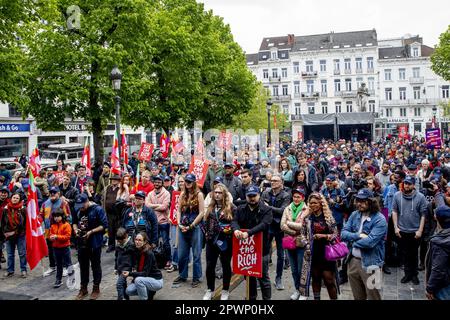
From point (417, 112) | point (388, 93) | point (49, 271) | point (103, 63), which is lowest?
point (49, 271)

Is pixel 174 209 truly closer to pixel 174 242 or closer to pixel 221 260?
pixel 174 242

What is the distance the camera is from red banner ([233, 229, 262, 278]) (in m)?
6.57

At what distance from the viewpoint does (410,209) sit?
25.4ft

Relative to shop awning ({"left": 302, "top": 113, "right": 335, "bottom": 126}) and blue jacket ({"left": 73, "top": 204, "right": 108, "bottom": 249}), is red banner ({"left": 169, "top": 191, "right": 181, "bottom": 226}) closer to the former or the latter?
blue jacket ({"left": 73, "top": 204, "right": 108, "bottom": 249})

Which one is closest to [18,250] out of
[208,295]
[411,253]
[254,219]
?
[208,295]

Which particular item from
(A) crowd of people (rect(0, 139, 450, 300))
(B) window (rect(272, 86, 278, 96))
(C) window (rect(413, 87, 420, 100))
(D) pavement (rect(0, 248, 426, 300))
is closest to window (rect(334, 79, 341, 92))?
(B) window (rect(272, 86, 278, 96))

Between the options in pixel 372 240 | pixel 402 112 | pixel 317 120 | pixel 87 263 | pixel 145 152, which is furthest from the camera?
pixel 402 112

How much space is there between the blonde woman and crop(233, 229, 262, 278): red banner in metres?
0.23

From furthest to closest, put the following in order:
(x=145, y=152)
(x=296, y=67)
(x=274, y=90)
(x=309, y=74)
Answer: (x=274, y=90) → (x=296, y=67) → (x=309, y=74) → (x=145, y=152)

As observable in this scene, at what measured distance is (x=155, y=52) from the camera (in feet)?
78.4

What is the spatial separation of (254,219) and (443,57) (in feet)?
107

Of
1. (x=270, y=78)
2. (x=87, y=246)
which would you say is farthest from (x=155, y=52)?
(x=270, y=78)

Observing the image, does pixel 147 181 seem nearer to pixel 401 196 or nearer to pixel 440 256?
pixel 401 196
